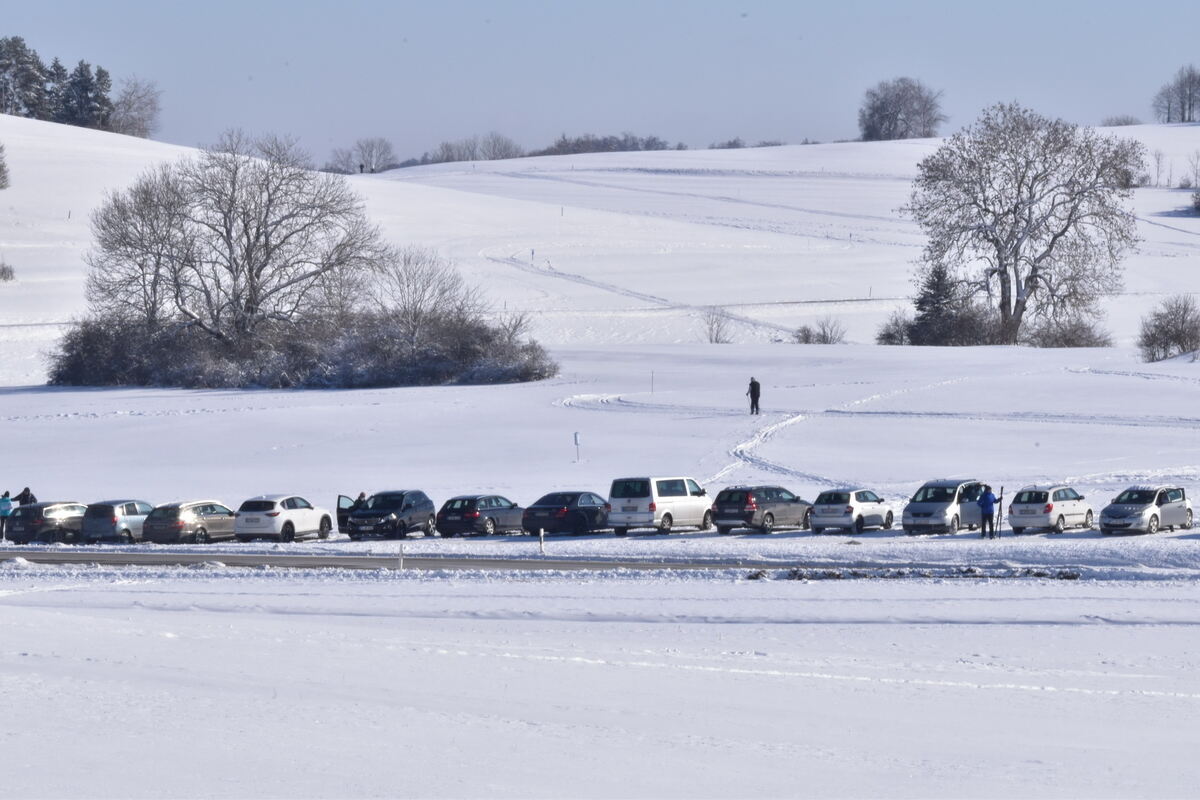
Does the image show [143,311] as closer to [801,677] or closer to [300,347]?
[300,347]

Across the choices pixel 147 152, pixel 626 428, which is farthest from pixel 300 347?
pixel 147 152

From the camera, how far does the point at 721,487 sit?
3625cm

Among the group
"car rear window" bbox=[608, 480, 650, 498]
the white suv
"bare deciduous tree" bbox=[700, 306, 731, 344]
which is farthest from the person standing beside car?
"bare deciduous tree" bbox=[700, 306, 731, 344]

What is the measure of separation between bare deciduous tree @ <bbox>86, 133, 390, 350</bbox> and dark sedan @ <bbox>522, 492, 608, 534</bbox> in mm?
37059

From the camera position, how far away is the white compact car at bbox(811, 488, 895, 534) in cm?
3036

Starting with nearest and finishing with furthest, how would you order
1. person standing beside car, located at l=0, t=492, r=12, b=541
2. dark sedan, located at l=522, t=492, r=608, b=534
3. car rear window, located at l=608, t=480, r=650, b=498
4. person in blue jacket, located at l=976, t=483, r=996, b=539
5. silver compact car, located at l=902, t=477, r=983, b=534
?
person in blue jacket, located at l=976, t=483, r=996, b=539 → silver compact car, located at l=902, t=477, r=983, b=534 → car rear window, located at l=608, t=480, r=650, b=498 → dark sedan, located at l=522, t=492, r=608, b=534 → person standing beside car, located at l=0, t=492, r=12, b=541

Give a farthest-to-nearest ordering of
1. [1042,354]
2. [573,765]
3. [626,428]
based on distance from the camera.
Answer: [1042,354], [626,428], [573,765]

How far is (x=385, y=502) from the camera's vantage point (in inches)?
1267

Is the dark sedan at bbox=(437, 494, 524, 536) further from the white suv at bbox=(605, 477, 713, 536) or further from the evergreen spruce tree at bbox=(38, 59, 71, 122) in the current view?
the evergreen spruce tree at bbox=(38, 59, 71, 122)

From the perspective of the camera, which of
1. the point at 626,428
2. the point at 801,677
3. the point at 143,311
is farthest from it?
the point at 143,311

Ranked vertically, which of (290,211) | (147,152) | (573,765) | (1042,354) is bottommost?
(573,765)

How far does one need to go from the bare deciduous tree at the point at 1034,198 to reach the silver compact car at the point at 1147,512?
1592 inches

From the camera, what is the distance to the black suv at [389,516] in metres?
31.7

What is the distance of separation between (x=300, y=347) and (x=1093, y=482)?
1522 inches
